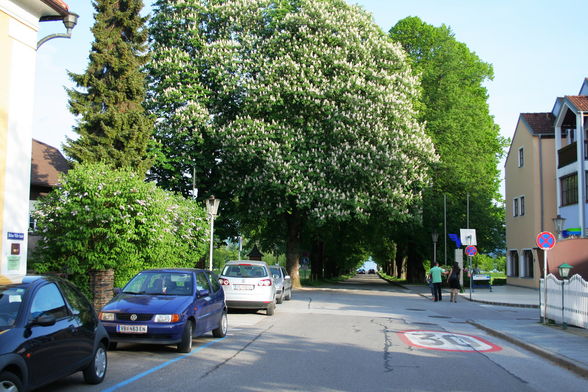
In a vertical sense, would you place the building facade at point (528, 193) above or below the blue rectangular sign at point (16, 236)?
above

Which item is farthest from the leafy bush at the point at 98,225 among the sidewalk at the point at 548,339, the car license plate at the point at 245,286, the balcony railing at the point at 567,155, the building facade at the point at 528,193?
the building facade at the point at 528,193

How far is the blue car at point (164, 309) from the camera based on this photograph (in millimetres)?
10758

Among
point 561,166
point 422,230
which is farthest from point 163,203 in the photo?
point 422,230

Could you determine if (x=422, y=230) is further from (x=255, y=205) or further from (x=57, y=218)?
(x=57, y=218)

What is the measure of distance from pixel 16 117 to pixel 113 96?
32.9ft

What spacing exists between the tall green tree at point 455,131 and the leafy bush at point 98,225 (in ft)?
87.5

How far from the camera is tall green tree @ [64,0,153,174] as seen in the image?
25500 millimetres

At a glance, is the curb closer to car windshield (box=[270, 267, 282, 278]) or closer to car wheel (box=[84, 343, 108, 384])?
car wheel (box=[84, 343, 108, 384])

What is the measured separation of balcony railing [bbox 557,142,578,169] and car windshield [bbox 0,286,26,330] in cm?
3352

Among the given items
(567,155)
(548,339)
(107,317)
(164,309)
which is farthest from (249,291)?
(567,155)

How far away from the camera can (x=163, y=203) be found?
780 inches

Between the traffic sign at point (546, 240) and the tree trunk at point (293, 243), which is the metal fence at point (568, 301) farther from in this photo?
the tree trunk at point (293, 243)

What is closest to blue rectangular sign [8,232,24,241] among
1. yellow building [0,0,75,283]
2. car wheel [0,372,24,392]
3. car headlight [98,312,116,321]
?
yellow building [0,0,75,283]

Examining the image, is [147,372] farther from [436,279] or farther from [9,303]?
[436,279]
